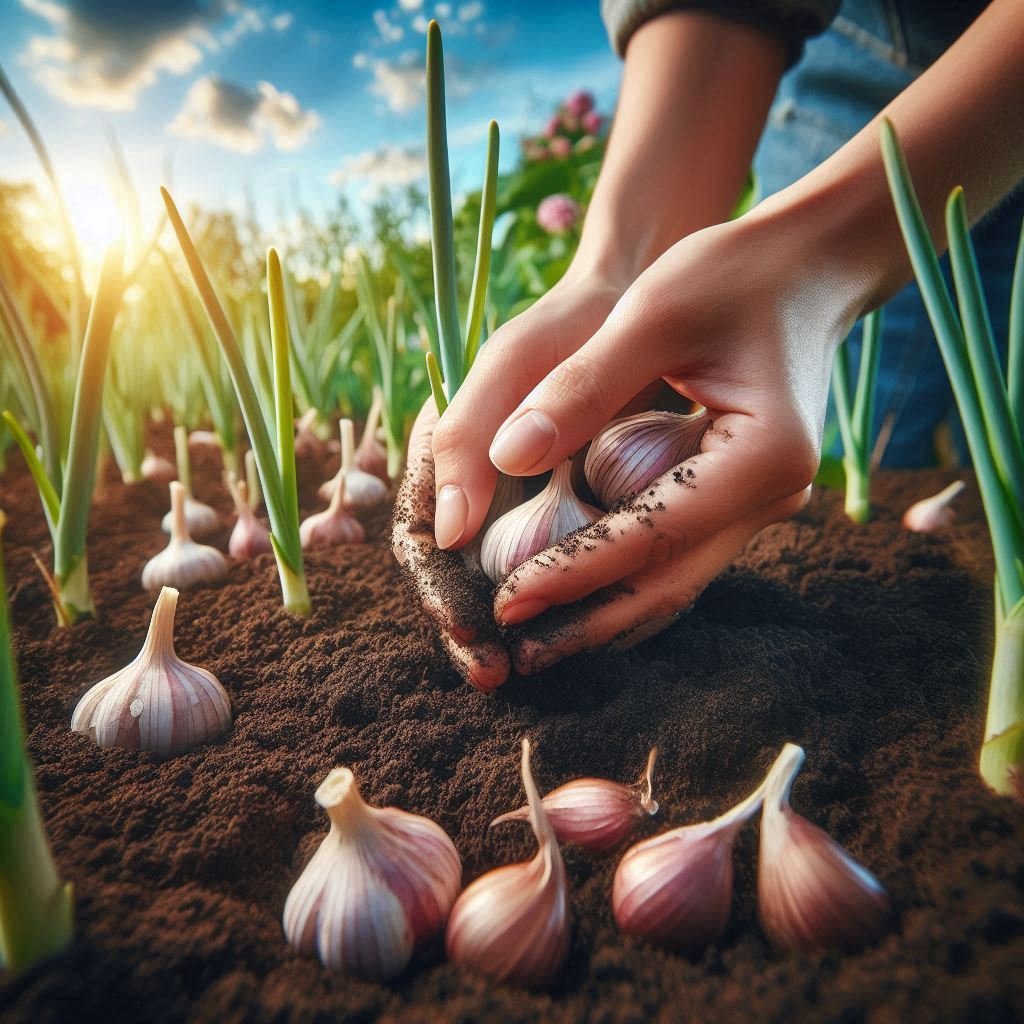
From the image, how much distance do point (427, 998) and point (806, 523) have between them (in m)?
1.06

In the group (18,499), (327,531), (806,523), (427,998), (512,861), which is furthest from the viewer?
(18,499)

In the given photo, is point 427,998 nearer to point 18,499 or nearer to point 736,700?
point 736,700

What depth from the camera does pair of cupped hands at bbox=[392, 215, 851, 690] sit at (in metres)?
0.68

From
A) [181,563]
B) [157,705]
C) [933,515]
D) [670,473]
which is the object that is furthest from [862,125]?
[157,705]

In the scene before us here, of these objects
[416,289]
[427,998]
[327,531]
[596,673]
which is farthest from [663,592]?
[416,289]

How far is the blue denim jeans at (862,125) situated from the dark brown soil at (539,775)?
41.3 inches

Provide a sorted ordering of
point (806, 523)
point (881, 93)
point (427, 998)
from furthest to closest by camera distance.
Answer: point (881, 93)
point (806, 523)
point (427, 998)

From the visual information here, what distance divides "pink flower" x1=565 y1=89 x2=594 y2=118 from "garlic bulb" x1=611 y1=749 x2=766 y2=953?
391 centimetres

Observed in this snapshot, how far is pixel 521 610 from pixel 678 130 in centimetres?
102

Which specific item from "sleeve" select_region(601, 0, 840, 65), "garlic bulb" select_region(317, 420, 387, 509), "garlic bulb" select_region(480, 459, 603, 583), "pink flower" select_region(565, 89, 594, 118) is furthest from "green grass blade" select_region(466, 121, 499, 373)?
"pink flower" select_region(565, 89, 594, 118)

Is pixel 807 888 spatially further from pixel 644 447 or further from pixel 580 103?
pixel 580 103

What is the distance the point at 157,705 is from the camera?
65 cm

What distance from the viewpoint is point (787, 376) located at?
697mm

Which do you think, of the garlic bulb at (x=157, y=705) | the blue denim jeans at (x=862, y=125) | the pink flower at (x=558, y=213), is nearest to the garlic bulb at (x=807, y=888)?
the garlic bulb at (x=157, y=705)
